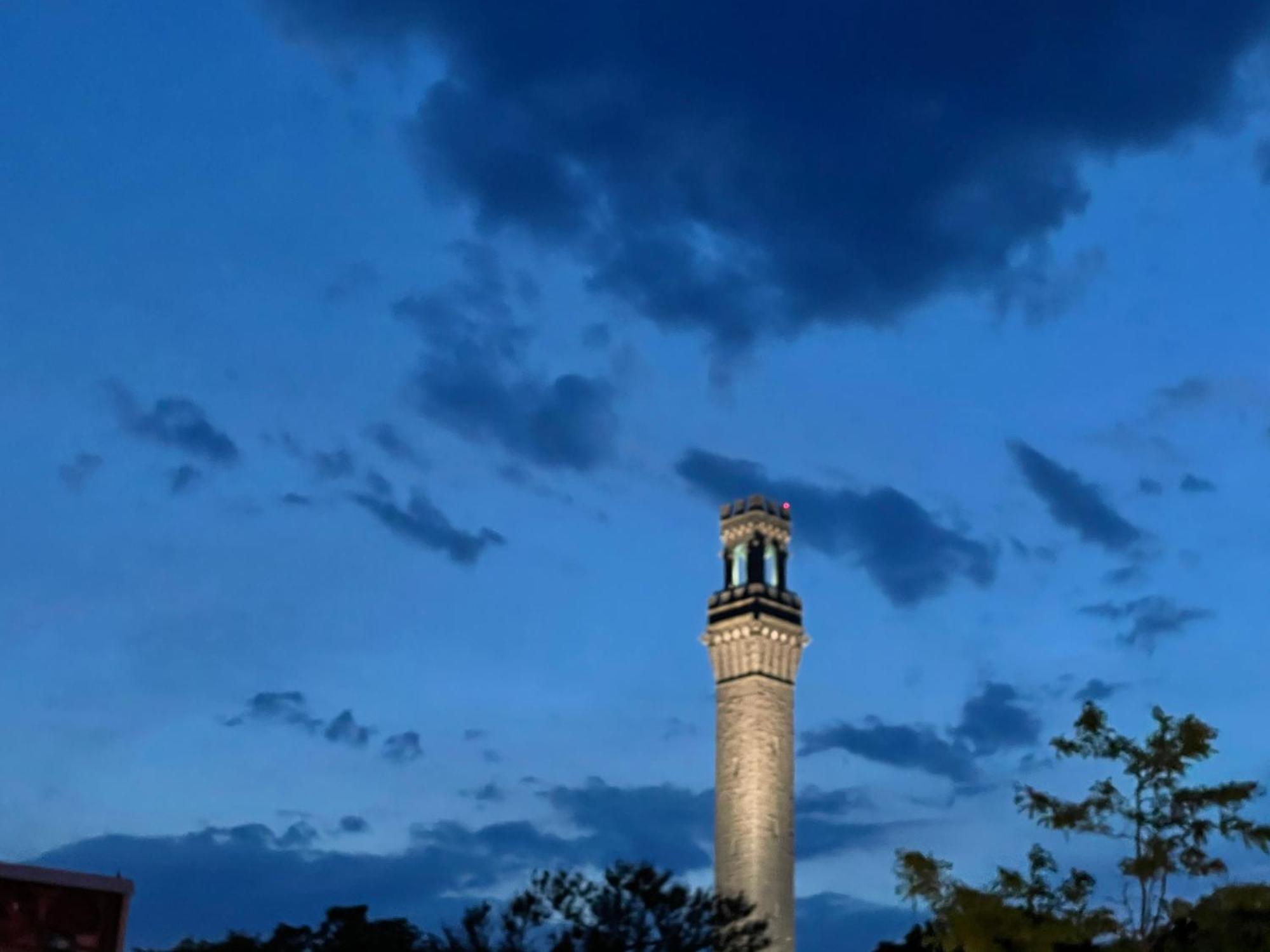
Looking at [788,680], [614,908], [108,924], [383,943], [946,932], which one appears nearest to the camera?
[108,924]

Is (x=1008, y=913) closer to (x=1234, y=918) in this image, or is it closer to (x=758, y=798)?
(x=1234, y=918)

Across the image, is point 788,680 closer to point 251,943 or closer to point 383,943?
point 383,943

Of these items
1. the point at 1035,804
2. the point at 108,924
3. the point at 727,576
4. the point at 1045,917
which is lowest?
the point at 108,924

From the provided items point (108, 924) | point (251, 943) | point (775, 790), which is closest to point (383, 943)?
point (251, 943)

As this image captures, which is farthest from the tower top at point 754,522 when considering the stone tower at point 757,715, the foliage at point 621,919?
the foliage at point 621,919

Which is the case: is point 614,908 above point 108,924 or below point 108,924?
above

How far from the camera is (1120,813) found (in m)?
30.6

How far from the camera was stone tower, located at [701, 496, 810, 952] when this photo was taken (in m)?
76.0

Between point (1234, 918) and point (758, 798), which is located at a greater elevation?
point (758, 798)

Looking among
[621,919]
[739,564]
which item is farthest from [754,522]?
[621,919]

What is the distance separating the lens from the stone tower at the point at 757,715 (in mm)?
76000

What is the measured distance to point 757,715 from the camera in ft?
257

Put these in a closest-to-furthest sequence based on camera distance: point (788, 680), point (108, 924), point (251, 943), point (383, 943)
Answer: point (108, 924) → point (251, 943) → point (383, 943) → point (788, 680)

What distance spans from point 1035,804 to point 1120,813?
1589mm
